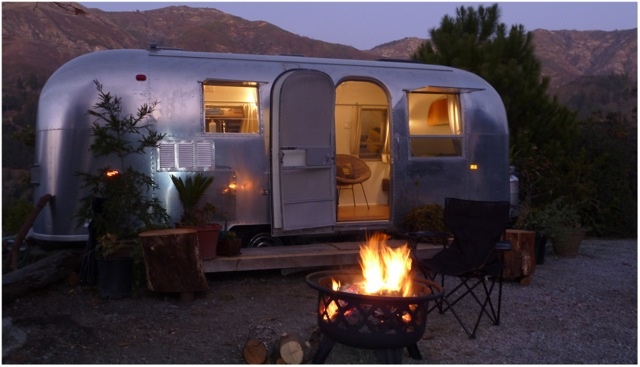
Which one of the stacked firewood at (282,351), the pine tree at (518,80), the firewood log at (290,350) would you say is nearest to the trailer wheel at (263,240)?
the stacked firewood at (282,351)

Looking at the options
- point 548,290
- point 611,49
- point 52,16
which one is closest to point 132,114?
point 548,290

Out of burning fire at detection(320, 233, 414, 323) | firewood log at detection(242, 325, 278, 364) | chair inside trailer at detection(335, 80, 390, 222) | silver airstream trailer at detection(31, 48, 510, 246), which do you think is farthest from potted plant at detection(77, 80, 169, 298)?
chair inside trailer at detection(335, 80, 390, 222)

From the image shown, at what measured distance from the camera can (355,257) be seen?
22.6 feet

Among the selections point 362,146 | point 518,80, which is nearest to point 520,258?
point 362,146

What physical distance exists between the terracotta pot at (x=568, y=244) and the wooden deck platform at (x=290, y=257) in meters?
2.37

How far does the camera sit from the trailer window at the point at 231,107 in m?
6.98

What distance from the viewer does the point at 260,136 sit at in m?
6.99

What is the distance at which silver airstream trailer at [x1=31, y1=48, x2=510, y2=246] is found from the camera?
21.7 feet

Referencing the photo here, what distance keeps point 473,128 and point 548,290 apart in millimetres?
2174

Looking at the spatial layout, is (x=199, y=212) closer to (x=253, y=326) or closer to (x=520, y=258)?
(x=253, y=326)

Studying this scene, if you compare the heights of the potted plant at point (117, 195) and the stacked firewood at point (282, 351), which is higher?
the potted plant at point (117, 195)

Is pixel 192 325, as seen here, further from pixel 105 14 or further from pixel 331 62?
pixel 105 14

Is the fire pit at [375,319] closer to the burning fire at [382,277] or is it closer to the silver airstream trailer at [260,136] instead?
the burning fire at [382,277]

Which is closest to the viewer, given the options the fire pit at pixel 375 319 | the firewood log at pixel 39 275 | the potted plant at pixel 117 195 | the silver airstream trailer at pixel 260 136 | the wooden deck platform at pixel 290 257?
the fire pit at pixel 375 319
